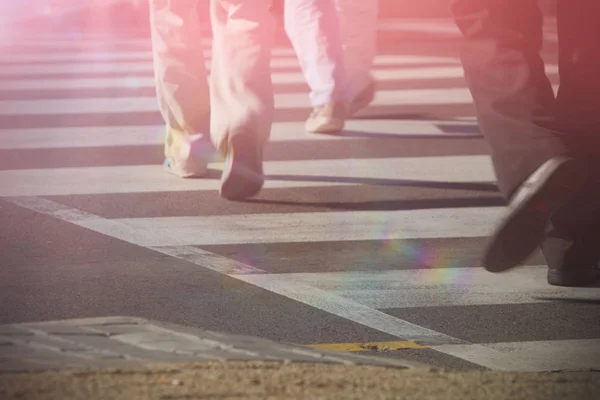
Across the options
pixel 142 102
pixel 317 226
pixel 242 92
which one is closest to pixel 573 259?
pixel 317 226

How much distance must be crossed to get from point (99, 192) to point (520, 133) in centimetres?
236

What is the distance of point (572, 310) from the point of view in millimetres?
3635

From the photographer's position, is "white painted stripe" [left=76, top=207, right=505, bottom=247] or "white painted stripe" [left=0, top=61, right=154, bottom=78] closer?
"white painted stripe" [left=76, top=207, right=505, bottom=247]

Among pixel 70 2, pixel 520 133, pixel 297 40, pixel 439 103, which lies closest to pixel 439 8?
pixel 70 2

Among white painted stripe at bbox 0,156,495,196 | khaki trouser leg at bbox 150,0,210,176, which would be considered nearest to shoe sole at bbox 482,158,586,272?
white painted stripe at bbox 0,156,495,196

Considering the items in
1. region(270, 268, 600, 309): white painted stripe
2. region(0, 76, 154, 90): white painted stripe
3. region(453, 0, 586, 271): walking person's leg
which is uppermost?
region(453, 0, 586, 271): walking person's leg

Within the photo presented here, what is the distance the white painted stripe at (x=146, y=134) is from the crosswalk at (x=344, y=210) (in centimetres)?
1

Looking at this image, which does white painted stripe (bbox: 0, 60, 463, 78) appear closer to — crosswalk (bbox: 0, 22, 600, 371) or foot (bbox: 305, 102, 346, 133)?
crosswalk (bbox: 0, 22, 600, 371)

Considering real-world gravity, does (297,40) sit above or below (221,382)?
below

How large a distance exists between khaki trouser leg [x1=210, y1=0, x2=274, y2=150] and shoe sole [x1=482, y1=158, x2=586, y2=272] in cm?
166

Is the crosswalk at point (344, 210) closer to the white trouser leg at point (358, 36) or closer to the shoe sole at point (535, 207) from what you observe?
the shoe sole at point (535, 207)

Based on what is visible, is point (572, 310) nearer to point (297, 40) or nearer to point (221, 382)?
point (221, 382)

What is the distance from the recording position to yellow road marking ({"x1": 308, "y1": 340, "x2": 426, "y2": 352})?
10.7 ft

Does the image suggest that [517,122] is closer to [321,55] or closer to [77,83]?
[321,55]
